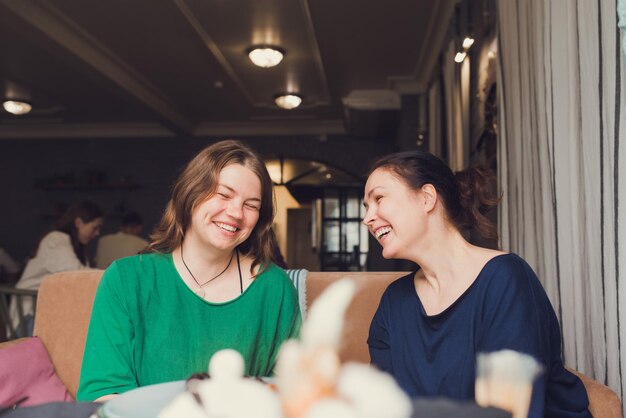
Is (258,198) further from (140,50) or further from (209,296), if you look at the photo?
(140,50)

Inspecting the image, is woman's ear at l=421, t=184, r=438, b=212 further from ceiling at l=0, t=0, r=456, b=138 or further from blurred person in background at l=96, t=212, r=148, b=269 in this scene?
blurred person in background at l=96, t=212, r=148, b=269

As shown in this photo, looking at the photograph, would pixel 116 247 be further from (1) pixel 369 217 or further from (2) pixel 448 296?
(2) pixel 448 296

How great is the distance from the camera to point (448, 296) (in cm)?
143

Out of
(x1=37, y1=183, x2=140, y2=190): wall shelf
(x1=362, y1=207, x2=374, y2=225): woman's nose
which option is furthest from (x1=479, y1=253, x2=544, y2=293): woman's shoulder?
(x1=37, y1=183, x2=140, y2=190): wall shelf

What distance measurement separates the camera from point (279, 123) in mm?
8109

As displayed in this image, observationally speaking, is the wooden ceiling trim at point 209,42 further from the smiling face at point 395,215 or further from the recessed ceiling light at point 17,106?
the smiling face at point 395,215

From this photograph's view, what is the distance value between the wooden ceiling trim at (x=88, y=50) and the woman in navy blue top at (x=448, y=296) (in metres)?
3.63

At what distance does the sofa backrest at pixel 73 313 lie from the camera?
2049 millimetres

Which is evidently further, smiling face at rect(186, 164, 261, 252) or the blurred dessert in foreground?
smiling face at rect(186, 164, 261, 252)

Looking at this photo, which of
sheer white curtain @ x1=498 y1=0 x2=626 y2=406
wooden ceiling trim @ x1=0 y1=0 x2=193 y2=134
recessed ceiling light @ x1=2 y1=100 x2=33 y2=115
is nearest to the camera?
sheer white curtain @ x1=498 y1=0 x2=626 y2=406

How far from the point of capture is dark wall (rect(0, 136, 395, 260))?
838cm

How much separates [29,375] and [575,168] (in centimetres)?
189

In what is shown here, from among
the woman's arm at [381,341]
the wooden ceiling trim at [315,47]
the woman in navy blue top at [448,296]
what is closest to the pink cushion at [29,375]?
the woman's arm at [381,341]

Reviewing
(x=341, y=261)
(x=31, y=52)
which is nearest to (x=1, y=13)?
(x=31, y=52)
